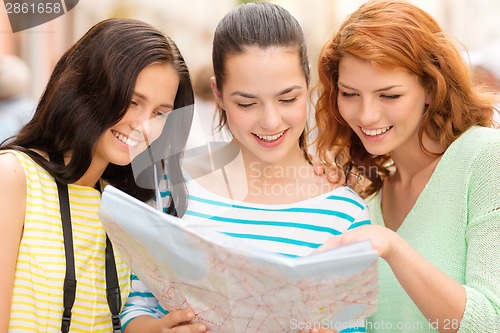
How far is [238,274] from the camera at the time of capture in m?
1.36

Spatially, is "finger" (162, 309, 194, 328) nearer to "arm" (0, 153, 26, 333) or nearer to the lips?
"arm" (0, 153, 26, 333)

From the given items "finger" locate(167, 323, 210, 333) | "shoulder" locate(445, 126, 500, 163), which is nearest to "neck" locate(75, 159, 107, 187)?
"finger" locate(167, 323, 210, 333)

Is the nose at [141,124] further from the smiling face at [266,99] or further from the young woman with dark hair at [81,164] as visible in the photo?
the smiling face at [266,99]

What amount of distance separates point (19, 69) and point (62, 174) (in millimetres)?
3384

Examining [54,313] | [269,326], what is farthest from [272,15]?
[54,313]

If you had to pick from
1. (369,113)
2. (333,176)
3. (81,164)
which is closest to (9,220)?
(81,164)

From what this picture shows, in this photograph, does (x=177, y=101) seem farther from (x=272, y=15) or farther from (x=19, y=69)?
(x=19, y=69)

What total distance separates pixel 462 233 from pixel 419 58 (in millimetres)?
508

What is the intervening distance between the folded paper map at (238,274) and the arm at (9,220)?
1.15ft

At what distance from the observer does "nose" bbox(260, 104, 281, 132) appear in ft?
5.97

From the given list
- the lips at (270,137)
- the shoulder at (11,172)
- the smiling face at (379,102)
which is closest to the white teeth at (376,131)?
the smiling face at (379,102)

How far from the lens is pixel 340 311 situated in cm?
144

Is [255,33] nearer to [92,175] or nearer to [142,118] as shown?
[142,118]

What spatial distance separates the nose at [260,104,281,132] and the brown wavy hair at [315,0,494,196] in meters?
0.29
